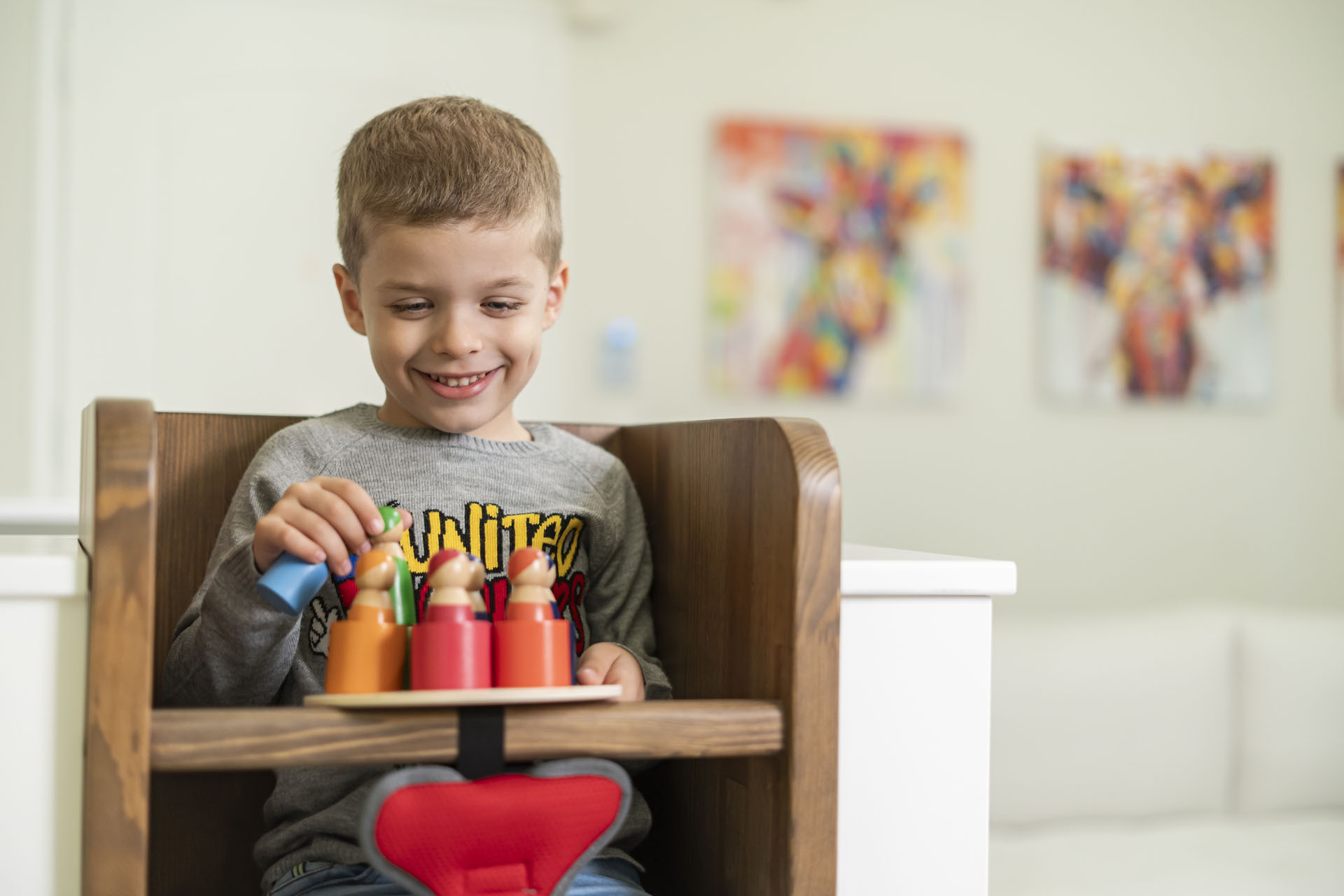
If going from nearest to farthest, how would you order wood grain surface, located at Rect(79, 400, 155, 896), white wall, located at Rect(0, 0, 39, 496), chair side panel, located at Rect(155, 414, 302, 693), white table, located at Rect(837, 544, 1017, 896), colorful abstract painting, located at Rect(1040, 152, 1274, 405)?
wood grain surface, located at Rect(79, 400, 155, 896) → white table, located at Rect(837, 544, 1017, 896) → chair side panel, located at Rect(155, 414, 302, 693) → white wall, located at Rect(0, 0, 39, 496) → colorful abstract painting, located at Rect(1040, 152, 1274, 405)

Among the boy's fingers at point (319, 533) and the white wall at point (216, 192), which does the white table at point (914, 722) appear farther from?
the white wall at point (216, 192)

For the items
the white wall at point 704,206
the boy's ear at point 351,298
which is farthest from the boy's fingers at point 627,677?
the white wall at point 704,206

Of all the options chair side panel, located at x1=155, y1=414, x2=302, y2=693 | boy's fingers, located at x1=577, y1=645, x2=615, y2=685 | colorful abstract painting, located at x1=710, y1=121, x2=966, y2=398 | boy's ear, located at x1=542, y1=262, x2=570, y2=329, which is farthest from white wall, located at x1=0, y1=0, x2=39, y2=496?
boy's fingers, located at x1=577, y1=645, x2=615, y2=685

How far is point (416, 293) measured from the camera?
2.87 feet

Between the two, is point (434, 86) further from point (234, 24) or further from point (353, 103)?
point (234, 24)

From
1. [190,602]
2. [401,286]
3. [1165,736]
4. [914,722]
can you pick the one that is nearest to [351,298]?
[401,286]

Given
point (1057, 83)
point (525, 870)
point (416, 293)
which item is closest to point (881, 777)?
point (525, 870)

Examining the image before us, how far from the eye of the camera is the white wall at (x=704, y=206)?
9.29 feet

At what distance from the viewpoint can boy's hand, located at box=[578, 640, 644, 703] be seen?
2.62 feet

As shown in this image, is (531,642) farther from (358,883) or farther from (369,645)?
(358,883)

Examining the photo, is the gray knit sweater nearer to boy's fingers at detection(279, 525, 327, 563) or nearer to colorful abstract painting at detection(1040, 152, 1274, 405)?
boy's fingers at detection(279, 525, 327, 563)

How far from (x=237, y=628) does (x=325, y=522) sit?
0.45ft

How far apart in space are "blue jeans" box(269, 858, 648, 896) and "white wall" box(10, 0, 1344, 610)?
2.16 metres

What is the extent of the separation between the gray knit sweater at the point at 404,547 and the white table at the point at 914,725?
0.18 m
